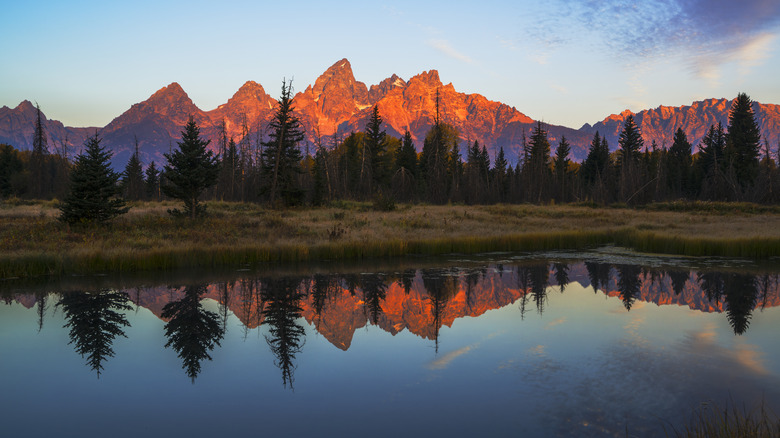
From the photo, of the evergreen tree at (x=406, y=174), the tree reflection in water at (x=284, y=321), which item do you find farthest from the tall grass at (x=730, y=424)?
the evergreen tree at (x=406, y=174)

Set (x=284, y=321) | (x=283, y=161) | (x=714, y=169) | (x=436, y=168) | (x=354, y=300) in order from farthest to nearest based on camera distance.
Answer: (x=714, y=169) < (x=436, y=168) < (x=283, y=161) < (x=354, y=300) < (x=284, y=321)

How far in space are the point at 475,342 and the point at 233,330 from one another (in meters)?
5.74

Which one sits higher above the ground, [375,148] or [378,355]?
[375,148]

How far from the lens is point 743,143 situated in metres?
70.1

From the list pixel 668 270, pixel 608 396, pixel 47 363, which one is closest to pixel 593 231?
pixel 668 270

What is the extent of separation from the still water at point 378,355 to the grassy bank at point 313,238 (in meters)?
1.75

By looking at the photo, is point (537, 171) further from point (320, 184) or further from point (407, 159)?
point (320, 184)

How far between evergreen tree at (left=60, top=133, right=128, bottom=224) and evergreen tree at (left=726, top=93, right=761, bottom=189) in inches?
2915

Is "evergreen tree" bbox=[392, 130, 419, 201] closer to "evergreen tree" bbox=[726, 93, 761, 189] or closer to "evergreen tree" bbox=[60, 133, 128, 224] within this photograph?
"evergreen tree" bbox=[60, 133, 128, 224]

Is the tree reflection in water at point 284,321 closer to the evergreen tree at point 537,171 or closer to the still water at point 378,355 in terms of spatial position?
the still water at point 378,355

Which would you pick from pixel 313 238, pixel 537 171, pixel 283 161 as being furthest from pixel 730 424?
pixel 537 171

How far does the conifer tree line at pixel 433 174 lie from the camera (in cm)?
4588

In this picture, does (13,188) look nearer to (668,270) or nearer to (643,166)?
(668,270)

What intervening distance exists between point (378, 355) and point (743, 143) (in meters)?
80.9
